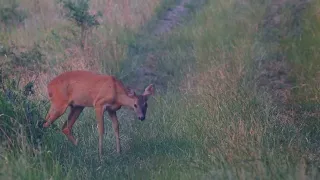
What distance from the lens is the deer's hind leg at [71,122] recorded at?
31.6ft

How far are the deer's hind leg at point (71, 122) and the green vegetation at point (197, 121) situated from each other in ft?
0.39

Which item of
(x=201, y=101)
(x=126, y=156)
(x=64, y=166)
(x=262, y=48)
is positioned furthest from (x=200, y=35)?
(x=64, y=166)

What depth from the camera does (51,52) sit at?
1454 cm

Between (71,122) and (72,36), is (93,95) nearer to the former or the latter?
(71,122)

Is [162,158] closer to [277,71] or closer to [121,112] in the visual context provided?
[121,112]

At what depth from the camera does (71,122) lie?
9.95 m

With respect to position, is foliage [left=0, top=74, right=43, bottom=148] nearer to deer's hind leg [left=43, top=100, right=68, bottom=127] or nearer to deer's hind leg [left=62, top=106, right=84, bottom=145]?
deer's hind leg [left=43, top=100, right=68, bottom=127]

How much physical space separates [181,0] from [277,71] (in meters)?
6.24

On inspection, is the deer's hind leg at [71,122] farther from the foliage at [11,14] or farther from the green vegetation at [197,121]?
the foliage at [11,14]

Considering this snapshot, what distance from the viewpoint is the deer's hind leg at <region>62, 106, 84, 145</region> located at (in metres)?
9.62

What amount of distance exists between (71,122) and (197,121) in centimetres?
179

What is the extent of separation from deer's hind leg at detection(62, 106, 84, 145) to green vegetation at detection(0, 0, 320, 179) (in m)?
0.12

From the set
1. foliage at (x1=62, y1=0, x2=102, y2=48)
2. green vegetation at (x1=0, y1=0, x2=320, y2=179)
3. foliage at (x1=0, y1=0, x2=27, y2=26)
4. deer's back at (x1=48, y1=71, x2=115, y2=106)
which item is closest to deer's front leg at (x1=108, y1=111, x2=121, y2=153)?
green vegetation at (x1=0, y1=0, x2=320, y2=179)

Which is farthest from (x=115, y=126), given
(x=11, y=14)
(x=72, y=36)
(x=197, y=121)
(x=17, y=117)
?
(x=11, y=14)
